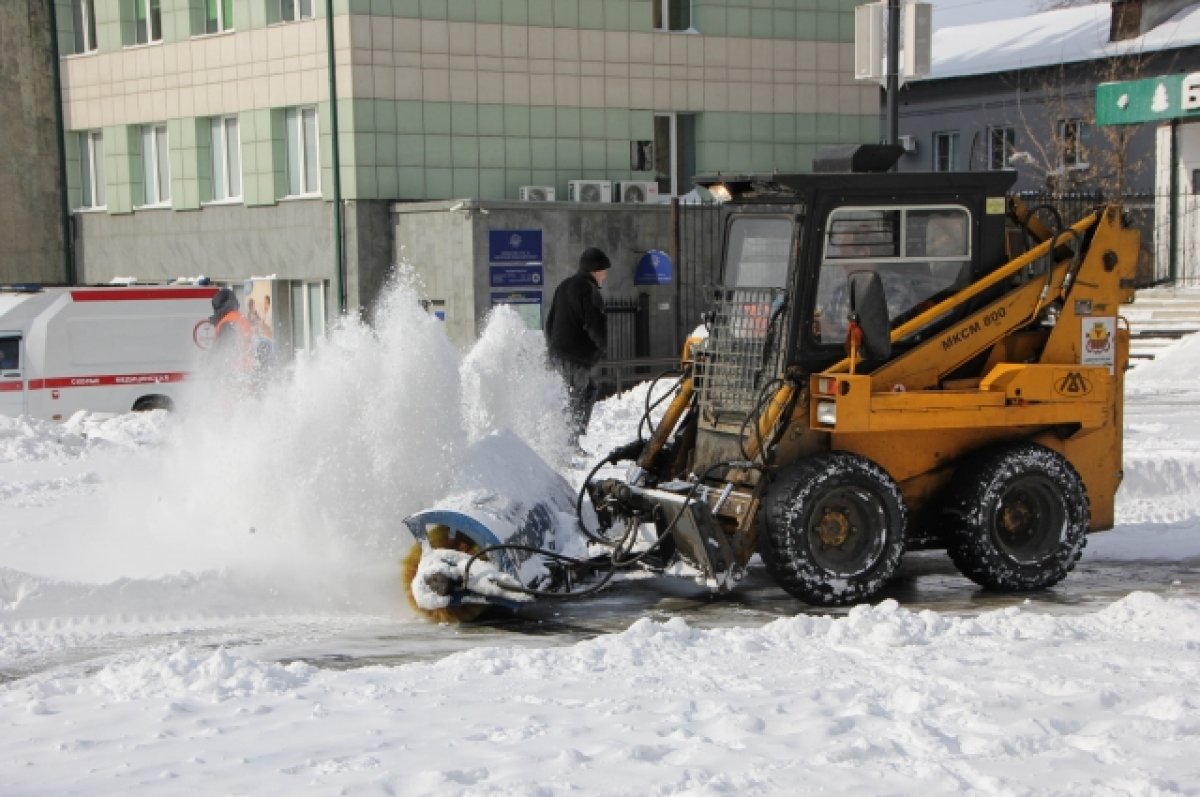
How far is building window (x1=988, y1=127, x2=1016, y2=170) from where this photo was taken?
127ft

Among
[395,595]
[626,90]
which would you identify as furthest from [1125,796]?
[626,90]

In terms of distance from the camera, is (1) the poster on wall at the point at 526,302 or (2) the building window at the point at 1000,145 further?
(2) the building window at the point at 1000,145

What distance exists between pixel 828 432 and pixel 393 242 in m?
15.6

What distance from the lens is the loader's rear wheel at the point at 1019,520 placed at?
28.8 feet

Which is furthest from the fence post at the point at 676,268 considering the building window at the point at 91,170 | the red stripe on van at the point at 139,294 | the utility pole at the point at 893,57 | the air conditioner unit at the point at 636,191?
the building window at the point at 91,170

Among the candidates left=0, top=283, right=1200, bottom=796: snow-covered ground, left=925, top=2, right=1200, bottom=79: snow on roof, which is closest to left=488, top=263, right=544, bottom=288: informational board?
left=0, top=283, right=1200, bottom=796: snow-covered ground

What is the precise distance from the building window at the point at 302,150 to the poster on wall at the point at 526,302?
376cm

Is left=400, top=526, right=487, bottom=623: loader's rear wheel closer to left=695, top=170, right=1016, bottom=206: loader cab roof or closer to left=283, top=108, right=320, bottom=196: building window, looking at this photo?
left=695, top=170, right=1016, bottom=206: loader cab roof

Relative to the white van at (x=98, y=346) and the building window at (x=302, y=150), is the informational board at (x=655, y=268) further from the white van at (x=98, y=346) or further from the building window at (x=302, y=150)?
the white van at (x=98, y=346)

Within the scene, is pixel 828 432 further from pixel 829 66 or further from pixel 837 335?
pixel 829 66

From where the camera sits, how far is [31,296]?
62.1 feet

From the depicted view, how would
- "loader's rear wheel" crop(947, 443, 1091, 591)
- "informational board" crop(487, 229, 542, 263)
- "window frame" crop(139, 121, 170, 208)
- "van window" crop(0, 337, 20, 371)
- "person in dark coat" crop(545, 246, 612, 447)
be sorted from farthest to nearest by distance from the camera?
"window frame" crop(139, 121, 170, 208) < "informational board" crop(487, 229, 542, 263) < "van window" crop(0, 337, 20, 371) < "person in dark coat" crop(545, 246, 612, 447) < "loader's rear wheel" crop(947, 443, 1091, 591)

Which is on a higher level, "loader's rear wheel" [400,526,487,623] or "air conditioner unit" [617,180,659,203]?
"air conditioner unit" [617,180,659,203]

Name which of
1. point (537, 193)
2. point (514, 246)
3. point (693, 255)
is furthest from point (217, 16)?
point (693, 255)
